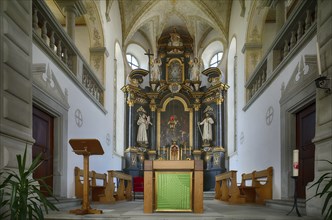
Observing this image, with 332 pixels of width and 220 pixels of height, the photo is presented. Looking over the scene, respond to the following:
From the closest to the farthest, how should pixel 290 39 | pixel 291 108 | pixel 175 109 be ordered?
pixel 291 108 < pixel 290 39 < pixel 175 109

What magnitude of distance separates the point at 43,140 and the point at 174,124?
1129 cm

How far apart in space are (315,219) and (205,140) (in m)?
13.2

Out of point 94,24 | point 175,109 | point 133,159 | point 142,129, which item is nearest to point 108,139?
point 133,159

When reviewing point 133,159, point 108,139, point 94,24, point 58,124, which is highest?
point 94,24

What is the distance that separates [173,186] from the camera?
5773 mm

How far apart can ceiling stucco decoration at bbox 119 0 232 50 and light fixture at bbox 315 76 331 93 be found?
37.8 ft

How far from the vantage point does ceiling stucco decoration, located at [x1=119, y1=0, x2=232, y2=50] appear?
647 inches

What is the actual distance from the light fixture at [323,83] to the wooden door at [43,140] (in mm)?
4601

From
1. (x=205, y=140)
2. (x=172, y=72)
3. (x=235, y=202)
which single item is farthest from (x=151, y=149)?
(x=235, y=202)

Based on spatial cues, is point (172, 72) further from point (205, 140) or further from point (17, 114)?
point (17, 114)

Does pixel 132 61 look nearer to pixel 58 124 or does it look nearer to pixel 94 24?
pixel 94 24

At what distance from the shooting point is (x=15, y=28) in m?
5.12

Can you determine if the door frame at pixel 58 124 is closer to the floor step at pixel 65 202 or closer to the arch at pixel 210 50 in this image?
the floor step at pixel 65 202

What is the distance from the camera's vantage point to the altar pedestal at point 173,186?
18.7 feet
